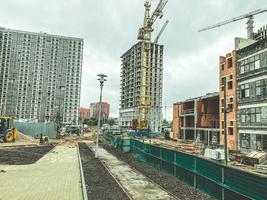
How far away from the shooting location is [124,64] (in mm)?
164625

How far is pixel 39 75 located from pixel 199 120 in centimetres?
10438

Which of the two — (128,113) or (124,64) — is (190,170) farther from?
(124,64)

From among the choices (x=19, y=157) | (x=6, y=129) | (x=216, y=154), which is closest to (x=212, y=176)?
(x=216, y=154)

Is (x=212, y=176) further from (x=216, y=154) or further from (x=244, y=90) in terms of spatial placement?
(x=244, y=90)

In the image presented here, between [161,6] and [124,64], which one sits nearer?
[161,6]

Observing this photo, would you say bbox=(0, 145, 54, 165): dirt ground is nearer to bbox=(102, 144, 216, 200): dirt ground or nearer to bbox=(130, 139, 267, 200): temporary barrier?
bbox=(102, 144, 216, 200): dirt ground

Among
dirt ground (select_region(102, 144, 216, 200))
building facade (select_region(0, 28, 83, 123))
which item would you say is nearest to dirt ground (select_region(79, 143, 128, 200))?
dirt ground (select_region(102, 144, 216, 200))

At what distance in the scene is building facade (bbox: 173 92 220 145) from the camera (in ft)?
179

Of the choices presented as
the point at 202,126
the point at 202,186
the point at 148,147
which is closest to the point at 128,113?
the point at 202,126

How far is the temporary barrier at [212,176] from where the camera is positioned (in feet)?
31.7

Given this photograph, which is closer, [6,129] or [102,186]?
[102,186]

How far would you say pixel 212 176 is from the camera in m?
12.4

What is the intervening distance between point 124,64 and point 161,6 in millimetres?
85575

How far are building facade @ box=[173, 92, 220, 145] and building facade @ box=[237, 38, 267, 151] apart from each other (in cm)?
1354
